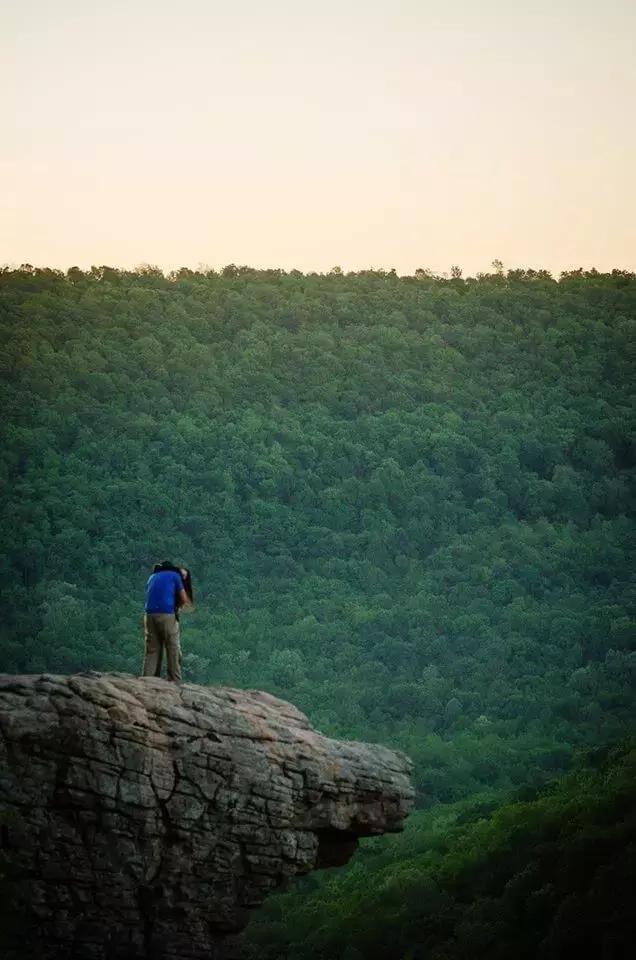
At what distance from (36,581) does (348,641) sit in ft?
65.6

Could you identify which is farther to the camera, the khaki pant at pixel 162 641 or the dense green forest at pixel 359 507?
the dense green forest at pixel 359 507

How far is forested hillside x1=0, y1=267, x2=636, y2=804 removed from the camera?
89.6 metres

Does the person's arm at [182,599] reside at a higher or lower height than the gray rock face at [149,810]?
higher

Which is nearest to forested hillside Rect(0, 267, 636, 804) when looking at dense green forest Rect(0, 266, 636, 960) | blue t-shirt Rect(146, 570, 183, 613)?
dense green forest Rect(0, 266, 636, 960)

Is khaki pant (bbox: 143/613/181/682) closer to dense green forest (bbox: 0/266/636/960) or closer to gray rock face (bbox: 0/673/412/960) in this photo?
gray rock face (bbox: 0/673/412/960)

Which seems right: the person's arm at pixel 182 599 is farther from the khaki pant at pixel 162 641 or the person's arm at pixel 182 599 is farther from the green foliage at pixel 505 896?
the green foliage at pixel 505 896

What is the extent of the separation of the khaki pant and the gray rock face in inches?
29.4

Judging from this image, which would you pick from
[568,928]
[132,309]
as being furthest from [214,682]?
[568,928]

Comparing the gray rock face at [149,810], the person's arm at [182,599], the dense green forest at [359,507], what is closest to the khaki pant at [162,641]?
the person's arm at [182,599]

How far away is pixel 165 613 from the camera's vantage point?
2397cm

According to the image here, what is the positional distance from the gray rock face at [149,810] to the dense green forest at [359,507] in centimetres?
1998

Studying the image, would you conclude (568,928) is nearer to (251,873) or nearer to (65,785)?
(251,873)

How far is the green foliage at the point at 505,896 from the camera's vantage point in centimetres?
2711

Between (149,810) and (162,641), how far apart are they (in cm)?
305
